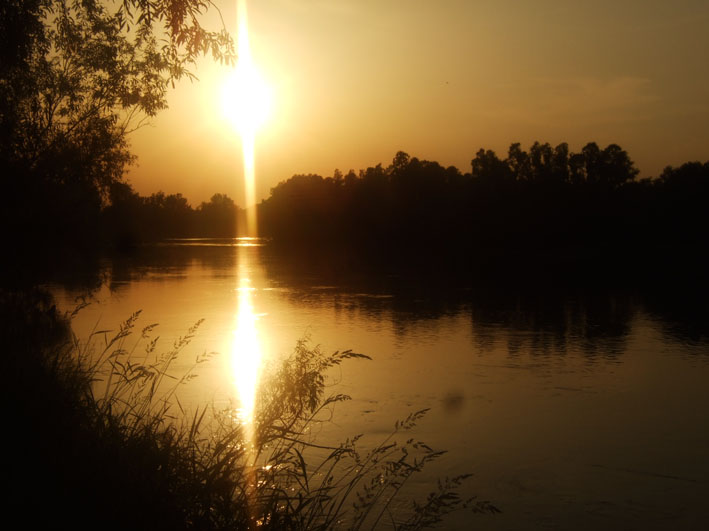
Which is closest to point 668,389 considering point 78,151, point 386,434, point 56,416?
point 386,434

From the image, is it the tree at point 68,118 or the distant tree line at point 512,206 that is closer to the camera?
the tree at point 68,118

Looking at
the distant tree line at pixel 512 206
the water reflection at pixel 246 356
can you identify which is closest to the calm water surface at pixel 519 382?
the water reflection at pixel 246 356

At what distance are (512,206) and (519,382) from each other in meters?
86.4

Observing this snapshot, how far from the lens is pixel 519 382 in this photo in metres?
16.4

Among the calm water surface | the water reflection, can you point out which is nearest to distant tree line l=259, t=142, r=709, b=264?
the calm water surface

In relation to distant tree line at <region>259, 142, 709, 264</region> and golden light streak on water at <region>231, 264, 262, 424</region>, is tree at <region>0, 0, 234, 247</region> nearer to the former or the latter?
golden light streak on water at <region>231, 264, 262, 424</region>

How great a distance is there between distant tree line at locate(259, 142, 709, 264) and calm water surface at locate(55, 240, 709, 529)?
5195 centimetres

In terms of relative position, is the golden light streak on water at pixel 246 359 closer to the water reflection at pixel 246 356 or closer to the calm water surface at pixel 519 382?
the water reflection at pixel 246 356

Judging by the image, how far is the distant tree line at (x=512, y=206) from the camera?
274ft

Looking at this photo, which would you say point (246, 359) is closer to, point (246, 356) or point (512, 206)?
point (246, 356)

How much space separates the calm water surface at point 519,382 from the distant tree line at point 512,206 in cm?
5195

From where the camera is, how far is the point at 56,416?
6.95 meters

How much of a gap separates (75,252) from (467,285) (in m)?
28.3

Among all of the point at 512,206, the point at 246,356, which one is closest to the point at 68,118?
the point at 246,356
